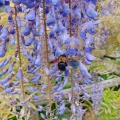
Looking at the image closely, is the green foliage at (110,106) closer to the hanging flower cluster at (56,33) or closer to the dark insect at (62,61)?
the hanging flower cluster at (56,33)

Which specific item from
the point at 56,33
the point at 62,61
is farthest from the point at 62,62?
the point at 56,33

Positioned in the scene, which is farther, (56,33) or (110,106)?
(110,106)

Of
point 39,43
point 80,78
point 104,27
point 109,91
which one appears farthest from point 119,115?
point 39,43

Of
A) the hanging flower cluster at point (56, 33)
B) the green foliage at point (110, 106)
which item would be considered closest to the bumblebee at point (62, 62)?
the hanging flower cluster at point (56, 33)

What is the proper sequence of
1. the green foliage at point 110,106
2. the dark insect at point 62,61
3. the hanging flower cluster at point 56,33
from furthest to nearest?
the green foliage at point 110,106
the dark insect at point 62,61
the hanging flower cluster at point 56,33

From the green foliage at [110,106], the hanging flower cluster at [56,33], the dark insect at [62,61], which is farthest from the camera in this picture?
the green foliage at [110,106]

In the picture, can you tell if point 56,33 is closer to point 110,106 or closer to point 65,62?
point 65,62

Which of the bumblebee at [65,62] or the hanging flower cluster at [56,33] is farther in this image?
the bumblebee at [65,62]

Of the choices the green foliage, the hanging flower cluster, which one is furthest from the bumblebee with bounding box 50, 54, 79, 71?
the green foliage

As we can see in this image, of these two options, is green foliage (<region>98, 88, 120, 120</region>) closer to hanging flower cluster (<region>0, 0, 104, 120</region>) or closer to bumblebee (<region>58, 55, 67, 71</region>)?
hanging flower cluster (<region>0, 0, 104, 120</region>)

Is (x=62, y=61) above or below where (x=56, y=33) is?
below

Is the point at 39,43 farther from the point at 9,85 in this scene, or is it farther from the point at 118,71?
the point at 118,71

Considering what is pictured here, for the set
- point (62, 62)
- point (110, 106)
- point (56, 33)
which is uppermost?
point (56, 33)
